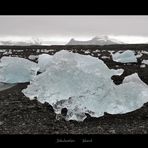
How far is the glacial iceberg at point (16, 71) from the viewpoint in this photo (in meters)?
6.94

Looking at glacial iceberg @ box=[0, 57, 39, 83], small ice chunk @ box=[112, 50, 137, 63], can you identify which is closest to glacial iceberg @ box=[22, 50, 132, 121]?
glacial iceberg @ box=[0, 57, 39, 83]

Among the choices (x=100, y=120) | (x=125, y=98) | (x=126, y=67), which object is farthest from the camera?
(x=126, y=67)

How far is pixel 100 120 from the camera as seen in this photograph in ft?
16.0

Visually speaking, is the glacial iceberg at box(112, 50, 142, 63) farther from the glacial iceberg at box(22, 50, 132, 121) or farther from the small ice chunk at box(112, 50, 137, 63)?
the glacial iceberg at box(22, 50, 132, 121)

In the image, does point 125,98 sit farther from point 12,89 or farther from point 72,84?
point 12,89

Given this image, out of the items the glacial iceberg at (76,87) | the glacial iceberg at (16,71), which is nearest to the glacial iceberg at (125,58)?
the glacial iceberg at (16,71)

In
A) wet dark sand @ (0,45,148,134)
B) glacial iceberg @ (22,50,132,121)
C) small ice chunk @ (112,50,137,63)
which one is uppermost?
small ice chunk @ (112,50,137,63)

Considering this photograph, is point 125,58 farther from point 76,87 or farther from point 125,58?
point 76,87

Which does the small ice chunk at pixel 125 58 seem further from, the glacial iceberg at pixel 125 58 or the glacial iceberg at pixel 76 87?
the glacial iceberg at pixel 76 87

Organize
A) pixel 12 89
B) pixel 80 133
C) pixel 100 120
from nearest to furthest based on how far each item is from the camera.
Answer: pixel 80 133, pixel 100 120, pixel 12 89

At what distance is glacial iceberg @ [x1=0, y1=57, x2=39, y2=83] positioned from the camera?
694cm
